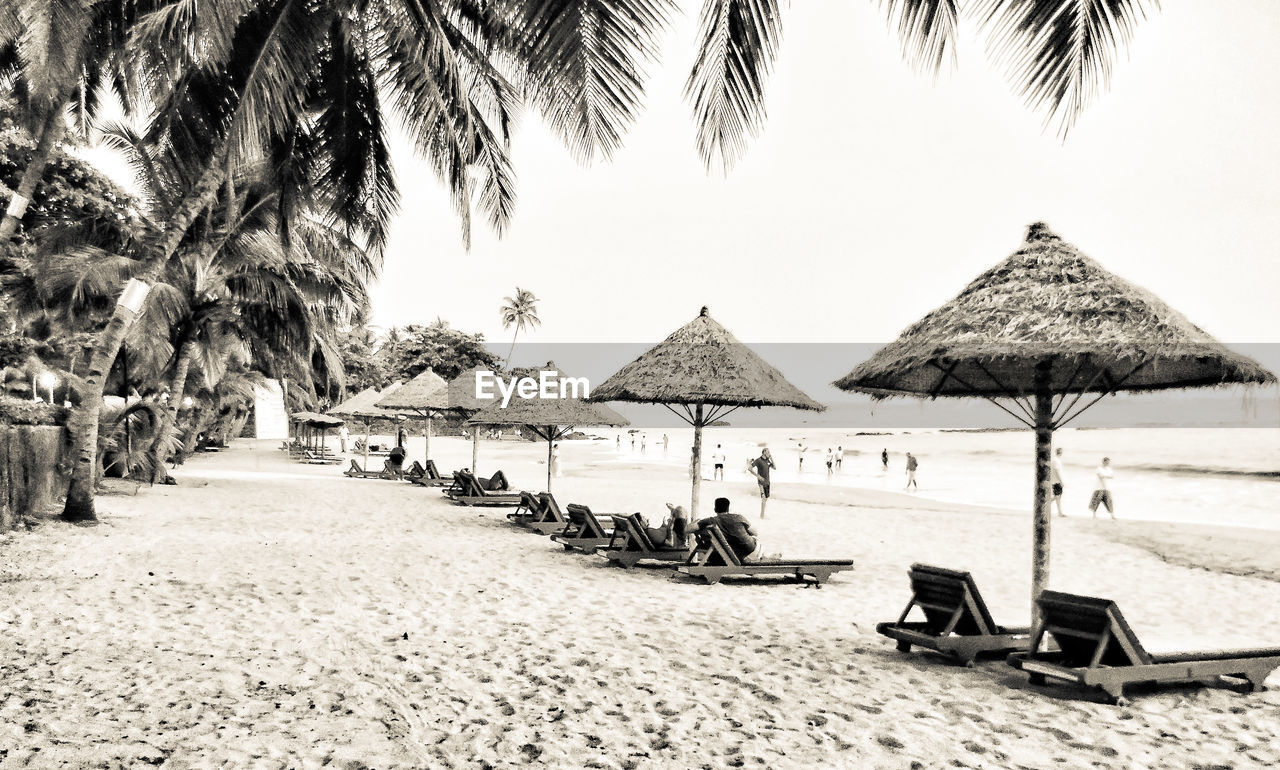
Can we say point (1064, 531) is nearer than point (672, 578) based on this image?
No

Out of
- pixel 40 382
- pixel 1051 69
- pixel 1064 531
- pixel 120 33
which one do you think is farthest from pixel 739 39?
pixel 40 382

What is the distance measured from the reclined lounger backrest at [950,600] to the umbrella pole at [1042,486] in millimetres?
310

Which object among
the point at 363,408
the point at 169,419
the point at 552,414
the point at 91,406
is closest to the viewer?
the point at 91,406

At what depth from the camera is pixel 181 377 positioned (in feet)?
60.4

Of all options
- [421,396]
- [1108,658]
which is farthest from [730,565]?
[421,396]

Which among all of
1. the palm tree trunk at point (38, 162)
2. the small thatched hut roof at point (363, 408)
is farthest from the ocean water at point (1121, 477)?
the palm tree trunk at point (38, 162)

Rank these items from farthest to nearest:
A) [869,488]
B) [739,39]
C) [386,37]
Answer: [869,488] → [386,37] → [739,39]

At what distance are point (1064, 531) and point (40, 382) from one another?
22371 mm

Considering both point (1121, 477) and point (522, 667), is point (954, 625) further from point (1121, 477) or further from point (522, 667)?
point (1121, 477)

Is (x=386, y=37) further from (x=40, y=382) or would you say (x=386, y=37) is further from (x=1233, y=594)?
(x=40, y=382)

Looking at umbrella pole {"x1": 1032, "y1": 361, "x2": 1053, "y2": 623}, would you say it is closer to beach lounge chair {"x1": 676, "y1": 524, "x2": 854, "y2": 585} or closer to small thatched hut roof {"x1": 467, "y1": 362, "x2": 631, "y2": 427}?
beach lounge chair {"x1": 676, "y1": 524, "x2": 854, "y2": 585}

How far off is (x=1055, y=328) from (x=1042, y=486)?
1037 mm

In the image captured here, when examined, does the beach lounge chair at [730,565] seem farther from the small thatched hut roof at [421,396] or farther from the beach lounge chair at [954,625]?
the small thatched hut roof at [421,396]

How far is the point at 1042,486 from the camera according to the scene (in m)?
5.36
